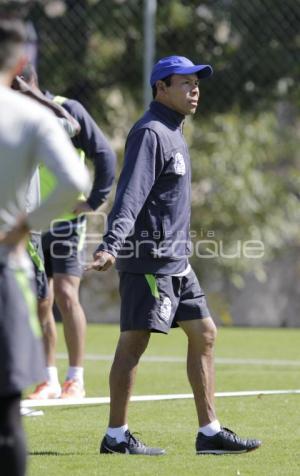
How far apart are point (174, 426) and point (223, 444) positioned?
3.32 ft

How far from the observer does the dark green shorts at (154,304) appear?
20.5 feet

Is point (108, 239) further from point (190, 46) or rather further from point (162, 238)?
point (190, 46)

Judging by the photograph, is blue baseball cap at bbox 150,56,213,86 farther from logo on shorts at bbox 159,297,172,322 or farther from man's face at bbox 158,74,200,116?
logo on shorts at bbox 159,297,172,322

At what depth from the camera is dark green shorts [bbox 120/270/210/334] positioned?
20.5ft

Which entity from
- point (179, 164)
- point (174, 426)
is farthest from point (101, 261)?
point (174, 426)

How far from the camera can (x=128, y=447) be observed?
630 cm

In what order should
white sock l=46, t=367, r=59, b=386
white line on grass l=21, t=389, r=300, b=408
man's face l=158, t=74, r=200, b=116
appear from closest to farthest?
man's face l=158, t=74, r=200, b=116 < white line on grass l=21, t=389, r=300, b=408 < white sock l=46, t=367, r=59, b=386

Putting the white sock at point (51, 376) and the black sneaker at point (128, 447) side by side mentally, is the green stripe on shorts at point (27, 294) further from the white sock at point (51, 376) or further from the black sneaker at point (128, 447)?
the white sock at point (51, 376)

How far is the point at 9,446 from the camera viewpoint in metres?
3.88

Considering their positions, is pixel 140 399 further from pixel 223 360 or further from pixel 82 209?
pixel 223 360

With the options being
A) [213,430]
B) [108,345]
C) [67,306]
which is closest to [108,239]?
[213,430]

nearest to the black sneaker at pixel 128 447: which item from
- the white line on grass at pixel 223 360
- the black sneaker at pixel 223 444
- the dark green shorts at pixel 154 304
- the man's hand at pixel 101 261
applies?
the black sneaker at pixel 223 444

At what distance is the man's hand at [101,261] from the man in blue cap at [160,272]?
0.23 meters

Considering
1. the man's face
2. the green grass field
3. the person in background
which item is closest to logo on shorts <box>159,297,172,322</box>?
the green grass field
